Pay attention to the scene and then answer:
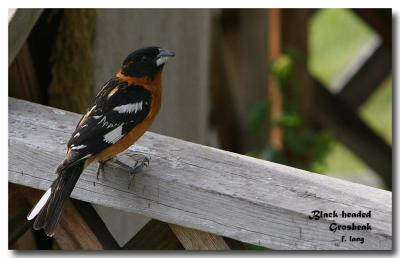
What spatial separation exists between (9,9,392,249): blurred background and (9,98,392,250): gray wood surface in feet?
1.24

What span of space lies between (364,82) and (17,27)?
2.32 meters

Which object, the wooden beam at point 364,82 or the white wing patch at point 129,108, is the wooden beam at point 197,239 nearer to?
the white wing patch at point 129,108

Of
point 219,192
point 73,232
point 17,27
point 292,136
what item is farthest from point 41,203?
point 292,136

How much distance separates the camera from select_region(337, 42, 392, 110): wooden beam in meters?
4.27

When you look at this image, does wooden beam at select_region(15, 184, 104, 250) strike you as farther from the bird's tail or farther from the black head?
the black head

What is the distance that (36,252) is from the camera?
2492 millimetres

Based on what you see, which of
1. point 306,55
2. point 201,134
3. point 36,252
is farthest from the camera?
point 306,55

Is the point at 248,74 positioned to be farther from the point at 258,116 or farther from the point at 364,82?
the point at 364,82

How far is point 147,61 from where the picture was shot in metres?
2.37

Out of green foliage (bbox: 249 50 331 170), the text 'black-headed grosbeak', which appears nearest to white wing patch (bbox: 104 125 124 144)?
the text 'black-headed grosbeak'

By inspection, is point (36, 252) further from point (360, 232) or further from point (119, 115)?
point (360, 232)

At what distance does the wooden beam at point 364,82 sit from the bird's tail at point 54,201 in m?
2.36

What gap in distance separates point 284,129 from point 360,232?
5.84ft
